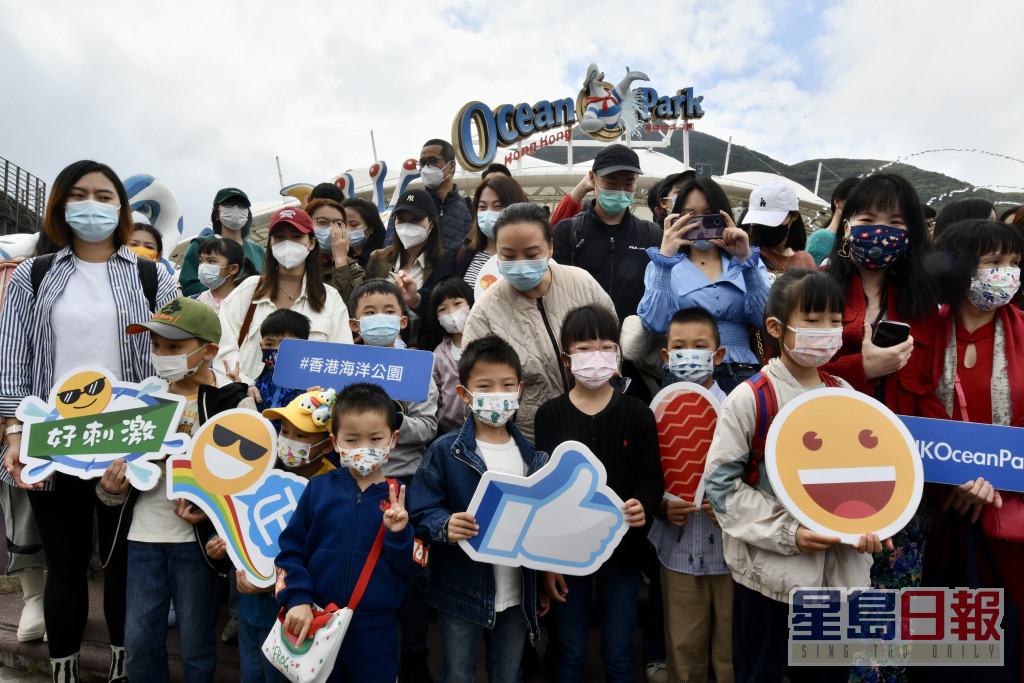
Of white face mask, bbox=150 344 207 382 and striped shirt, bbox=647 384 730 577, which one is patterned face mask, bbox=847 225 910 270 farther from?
white face mask, bbox=150 344 207 382

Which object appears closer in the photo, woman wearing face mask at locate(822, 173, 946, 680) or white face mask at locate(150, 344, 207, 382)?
woman wearing face mask at locate(822, 173, 946, 680)

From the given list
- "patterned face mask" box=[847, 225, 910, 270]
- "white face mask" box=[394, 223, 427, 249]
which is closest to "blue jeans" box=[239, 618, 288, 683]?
"white face mask" box=[394, 223, 427, 249]

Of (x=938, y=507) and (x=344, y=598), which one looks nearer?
(x=344, y=598)

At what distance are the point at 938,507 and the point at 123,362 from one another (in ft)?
13.6

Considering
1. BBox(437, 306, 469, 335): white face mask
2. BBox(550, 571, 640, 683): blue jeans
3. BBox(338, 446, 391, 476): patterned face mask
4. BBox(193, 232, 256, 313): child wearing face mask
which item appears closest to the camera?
BBox(338, 446, 391, 476): patterned face mask

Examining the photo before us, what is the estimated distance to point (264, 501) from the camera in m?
2.90

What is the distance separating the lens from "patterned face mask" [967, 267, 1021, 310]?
290 centimetres

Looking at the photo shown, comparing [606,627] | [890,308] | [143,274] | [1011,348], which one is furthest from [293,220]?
[1011,348]

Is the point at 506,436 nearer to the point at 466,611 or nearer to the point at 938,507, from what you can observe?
the point at 466,611

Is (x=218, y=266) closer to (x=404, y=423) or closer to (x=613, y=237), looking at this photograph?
(x=404, y=423)

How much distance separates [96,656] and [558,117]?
885 inches

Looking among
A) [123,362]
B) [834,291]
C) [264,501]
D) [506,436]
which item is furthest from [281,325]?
[834,291]

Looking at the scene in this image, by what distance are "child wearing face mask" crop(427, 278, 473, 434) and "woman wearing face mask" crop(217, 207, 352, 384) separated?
582 mm

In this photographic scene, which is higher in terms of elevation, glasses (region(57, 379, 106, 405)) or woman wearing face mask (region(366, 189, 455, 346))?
woman wearing face mask (region(366, 189, 455, 346))
